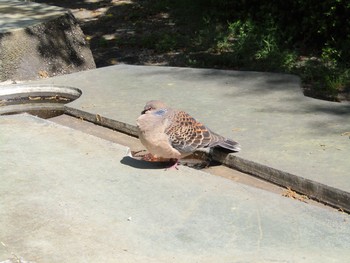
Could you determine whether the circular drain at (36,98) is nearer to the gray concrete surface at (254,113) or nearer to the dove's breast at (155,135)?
the gray concrete surface at (254,113)

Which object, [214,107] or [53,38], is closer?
[214,107]

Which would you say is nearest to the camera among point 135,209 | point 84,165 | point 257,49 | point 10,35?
point 135,209

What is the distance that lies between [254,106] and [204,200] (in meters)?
2.08

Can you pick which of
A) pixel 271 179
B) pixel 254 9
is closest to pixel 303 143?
pixel 271 179

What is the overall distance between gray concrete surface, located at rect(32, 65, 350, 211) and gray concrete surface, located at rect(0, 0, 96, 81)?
0.67 meters

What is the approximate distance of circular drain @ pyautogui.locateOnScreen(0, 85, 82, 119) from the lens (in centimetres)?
704

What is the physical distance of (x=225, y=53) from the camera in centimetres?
948

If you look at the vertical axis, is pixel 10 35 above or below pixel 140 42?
above

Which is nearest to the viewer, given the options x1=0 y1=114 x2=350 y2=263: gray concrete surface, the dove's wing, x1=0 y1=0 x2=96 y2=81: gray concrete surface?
x1=0 y1=114 x2=350 y2=263: gray concrete surface

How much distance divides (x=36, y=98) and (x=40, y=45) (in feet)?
4.13

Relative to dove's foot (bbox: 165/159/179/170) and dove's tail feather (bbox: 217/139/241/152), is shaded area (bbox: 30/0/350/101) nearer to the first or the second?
dove's tail feather (bbox: 217/139/241/152)

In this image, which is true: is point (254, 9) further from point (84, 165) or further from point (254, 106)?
point (84, 165)

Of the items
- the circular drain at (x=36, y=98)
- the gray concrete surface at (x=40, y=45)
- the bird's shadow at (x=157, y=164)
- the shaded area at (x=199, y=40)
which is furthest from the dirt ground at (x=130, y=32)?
the bird's shadow at (x=157, y=164)

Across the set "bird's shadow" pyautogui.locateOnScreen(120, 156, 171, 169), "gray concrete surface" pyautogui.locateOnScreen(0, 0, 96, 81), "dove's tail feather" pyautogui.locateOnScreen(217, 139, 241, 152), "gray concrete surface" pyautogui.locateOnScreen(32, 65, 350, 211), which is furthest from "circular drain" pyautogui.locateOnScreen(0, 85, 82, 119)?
"dove's tail feather" pyautogui.locateOnScreen(217, 139, 241, 152)
